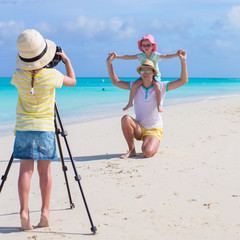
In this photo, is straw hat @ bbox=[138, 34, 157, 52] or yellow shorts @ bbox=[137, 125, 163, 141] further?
straw hat @ bbox=[138, 34, 157, 52]

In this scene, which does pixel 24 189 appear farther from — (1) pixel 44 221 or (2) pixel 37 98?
(2) pixel 37 98

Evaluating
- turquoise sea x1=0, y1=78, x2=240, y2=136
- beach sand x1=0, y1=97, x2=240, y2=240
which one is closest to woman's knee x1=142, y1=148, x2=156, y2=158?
beach sand x1=0, y1=97, x2=240, y2=240

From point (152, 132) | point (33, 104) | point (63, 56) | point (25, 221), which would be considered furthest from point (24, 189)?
point (152, 132)

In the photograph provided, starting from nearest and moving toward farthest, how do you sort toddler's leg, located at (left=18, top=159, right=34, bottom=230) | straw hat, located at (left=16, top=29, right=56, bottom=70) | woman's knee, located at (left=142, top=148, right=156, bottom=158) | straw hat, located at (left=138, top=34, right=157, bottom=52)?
straw hat, located at (left=16, top=29, right=56, bottom=70) < toddler's leg, located at (left=18, top=159, right=34, bottom=230) < woman's knee, located at (left=142, top=148, right=156, bottom=158) < straw hat, located at (left=138, top=34, right=157, bottom=52)

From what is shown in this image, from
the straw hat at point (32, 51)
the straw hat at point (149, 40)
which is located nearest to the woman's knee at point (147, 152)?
the straw hat at point (149, 40)

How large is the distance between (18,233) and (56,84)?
1.38m

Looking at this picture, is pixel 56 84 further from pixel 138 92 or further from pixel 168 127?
pixel 168 127

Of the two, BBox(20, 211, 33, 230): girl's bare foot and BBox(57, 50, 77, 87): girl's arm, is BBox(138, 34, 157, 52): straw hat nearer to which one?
BBox(57, 50, 77, 87): girl's arm

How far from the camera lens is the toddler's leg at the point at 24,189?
3.37 metres

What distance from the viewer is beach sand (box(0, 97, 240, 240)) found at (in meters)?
3.45

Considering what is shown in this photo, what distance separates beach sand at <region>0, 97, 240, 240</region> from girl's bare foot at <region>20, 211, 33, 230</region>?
0.05 m

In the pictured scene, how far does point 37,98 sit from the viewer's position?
10.9 ft

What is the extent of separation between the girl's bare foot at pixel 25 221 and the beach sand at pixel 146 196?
0.17ft

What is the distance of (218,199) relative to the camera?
4191 mm
